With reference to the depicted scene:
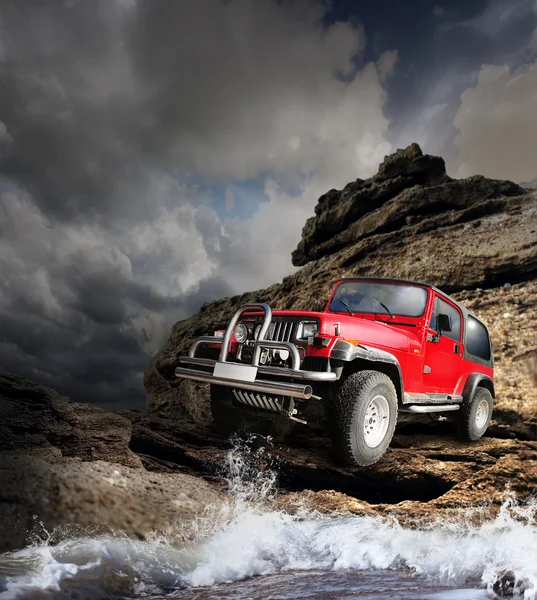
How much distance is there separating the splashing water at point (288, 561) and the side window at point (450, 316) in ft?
7.51

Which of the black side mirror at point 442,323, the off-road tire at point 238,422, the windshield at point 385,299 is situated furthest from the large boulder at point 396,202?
the off-road tire at point 238,422

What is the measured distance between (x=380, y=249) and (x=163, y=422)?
6.49 m

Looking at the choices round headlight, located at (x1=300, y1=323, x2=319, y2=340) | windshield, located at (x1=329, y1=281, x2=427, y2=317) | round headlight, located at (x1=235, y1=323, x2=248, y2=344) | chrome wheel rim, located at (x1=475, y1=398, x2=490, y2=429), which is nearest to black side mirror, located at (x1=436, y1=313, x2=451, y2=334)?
windshield, located at (x1=329, y1=281, x2=427, y2=317)

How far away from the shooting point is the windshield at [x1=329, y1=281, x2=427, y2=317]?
18.4 ft

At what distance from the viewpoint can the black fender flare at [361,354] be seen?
407 cm

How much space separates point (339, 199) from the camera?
12688 mm

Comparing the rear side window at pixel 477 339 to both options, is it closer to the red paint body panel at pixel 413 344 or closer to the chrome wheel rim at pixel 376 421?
the red paint body panel at pixel 413 344

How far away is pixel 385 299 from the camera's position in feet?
18.7

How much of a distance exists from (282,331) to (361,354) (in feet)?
2.75

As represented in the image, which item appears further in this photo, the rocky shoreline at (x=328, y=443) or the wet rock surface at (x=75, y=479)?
the rocky shoreline at (x=328, y=443)

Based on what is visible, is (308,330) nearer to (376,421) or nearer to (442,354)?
(376,421)

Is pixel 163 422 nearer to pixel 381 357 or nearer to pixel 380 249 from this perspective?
pixel 381 357

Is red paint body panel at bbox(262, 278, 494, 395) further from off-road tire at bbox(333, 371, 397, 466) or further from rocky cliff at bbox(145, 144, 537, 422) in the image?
rocky cliff at bbox(145, 144, 537, 422)

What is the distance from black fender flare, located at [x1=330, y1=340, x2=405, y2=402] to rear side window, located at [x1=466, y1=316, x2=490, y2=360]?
2.36 meters
